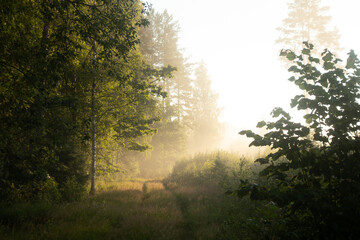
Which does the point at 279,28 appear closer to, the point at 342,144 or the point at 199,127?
the point at 199,127

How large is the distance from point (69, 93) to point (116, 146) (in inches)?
219

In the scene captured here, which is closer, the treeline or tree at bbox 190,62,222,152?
the treeline

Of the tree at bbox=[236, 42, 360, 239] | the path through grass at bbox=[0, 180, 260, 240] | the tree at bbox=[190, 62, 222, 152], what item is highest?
the tree at bbox=[190, 62, 222, 152]

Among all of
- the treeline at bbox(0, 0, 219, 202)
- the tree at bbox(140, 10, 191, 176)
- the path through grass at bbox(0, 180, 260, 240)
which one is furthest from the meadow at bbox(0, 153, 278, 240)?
the tree at bbox(140, 10, 191, 176)

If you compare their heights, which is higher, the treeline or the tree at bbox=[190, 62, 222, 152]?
the tree at bbox=[190, 62, 222, 152]

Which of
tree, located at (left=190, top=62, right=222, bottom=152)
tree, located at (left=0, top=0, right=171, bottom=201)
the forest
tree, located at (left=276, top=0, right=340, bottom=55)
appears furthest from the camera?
tree, located at (left=190, top=62, right=222, bottom=152)

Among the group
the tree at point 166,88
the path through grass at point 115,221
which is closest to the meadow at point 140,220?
the path through grass at point 115,221

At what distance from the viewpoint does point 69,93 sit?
10.6 meters

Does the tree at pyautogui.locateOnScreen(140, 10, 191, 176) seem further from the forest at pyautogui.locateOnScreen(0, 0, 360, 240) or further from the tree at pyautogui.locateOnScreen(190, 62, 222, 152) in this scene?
the forest at pyautogui.locateOnScreen(0, 0, 360, 240)

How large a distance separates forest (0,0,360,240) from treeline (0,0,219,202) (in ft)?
0.18

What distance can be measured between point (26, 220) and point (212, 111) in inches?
1359

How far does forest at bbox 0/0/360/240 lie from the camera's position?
10.0ft

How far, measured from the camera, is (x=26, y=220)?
244 inches

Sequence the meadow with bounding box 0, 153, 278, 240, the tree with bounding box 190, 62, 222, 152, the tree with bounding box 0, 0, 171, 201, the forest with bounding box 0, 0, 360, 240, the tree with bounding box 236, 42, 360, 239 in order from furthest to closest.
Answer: the tree with bounding box 190, 62, 222, 152 → the meadow with bounding box 0, 153, 278, 240 → the tree with bounding box 0, 0, 171, 201 → the forest with bounding box 0, 0, 360, 240 → the tree with bounding box 236, 42, 360, 239
